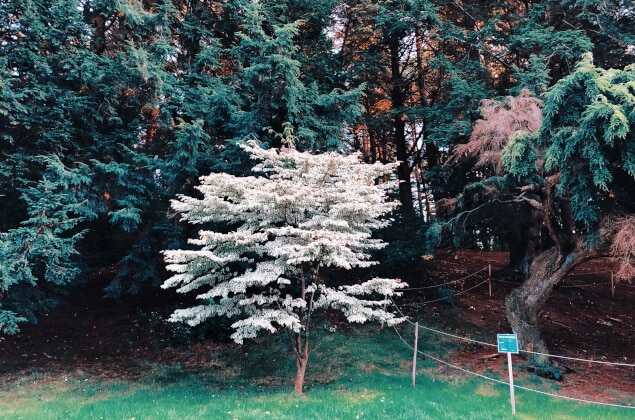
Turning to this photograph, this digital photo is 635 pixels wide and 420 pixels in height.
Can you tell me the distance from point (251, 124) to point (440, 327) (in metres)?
7.36

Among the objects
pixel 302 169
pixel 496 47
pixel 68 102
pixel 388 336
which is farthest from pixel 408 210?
pixel 68 102

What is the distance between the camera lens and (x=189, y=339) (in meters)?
10.7

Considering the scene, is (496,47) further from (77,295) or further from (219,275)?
(77,295)

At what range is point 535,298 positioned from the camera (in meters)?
9.95

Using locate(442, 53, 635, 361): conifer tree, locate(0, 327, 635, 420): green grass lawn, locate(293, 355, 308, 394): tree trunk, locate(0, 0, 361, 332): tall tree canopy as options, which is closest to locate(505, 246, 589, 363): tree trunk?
locate(442, 53, 635, 361): conifer tree

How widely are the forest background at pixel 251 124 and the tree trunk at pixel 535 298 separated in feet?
0.14

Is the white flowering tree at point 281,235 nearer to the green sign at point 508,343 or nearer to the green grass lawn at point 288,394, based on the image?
the green grass lawn at point 288,394

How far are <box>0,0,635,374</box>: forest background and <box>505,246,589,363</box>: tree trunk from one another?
0.14ft

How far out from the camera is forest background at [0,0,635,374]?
8.11 meters

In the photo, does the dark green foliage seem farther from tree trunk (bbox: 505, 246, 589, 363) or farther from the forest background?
tree trunk (bbox: 505, 246, 589, 363)

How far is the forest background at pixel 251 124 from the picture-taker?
811 cm

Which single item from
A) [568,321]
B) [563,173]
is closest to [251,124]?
[563,173]

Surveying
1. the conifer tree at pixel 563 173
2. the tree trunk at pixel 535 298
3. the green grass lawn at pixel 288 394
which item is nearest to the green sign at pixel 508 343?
the green grass lawn at pixel 288 394

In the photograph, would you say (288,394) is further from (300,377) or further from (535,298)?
(535,298)
